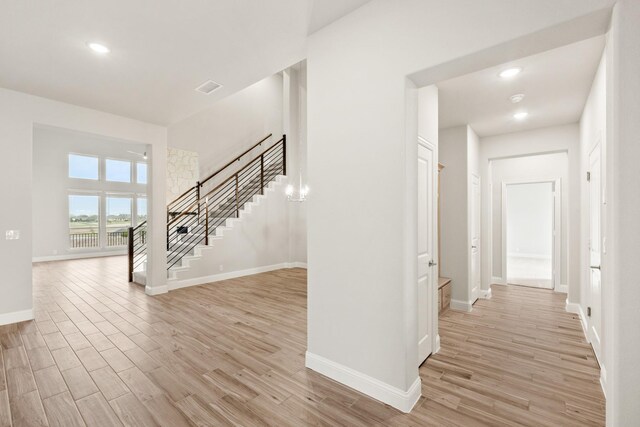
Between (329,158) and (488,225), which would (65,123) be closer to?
(329,158)

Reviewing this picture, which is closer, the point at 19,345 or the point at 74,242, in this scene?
the point at 19,345

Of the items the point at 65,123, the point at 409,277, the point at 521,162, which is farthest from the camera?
the point at 521,162

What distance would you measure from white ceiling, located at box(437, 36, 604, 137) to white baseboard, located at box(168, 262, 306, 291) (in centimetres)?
511

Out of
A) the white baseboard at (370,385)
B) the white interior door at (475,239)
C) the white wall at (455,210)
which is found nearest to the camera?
the white baseboard at (370,385)

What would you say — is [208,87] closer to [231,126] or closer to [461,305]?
[461,305]

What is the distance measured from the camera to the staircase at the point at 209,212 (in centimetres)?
600

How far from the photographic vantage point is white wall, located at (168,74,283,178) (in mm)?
7949

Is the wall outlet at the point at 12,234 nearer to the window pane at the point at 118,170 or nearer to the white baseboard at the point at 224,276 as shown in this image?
the white baseboard at the point at 224,276

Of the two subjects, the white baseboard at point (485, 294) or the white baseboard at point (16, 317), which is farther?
the white baseboard at point (485, 294)

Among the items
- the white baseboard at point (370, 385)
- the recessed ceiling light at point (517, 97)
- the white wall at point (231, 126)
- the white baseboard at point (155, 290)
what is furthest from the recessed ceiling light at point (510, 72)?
the white wall at point (231, 126)

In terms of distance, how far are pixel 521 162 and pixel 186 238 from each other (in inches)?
298

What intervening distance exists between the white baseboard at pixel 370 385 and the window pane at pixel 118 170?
1074 centimetres

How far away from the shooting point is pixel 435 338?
3.00 m

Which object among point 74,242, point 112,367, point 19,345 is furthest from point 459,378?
point 74,242
